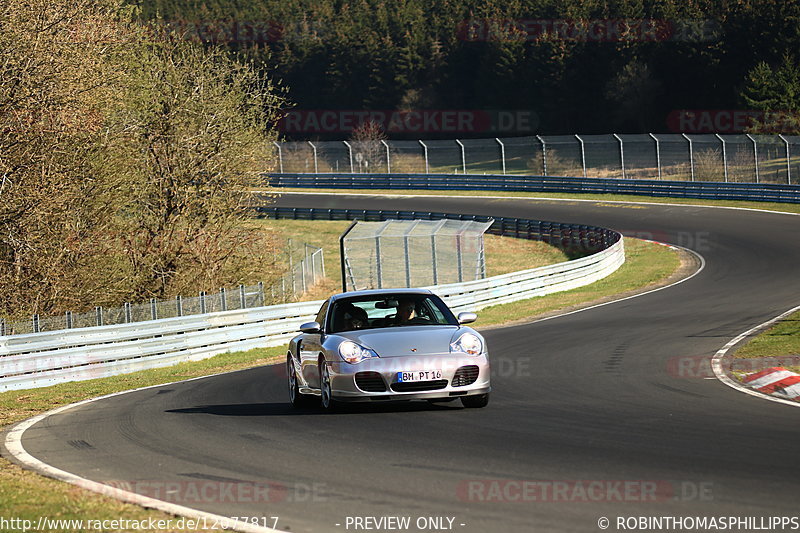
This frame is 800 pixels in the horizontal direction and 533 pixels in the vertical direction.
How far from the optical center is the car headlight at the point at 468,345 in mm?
11651

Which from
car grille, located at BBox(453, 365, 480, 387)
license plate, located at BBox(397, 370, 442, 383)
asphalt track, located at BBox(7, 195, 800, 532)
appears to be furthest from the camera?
car grille, located at BBox(453, 365, 480, 387)

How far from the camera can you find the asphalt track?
7121 mm

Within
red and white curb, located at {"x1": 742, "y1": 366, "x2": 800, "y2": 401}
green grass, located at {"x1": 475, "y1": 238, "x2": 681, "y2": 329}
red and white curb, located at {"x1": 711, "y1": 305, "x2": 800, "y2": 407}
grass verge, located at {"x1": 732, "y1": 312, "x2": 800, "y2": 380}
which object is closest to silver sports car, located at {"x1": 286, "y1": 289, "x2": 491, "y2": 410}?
red and white curb, located at {"x1": 711, "y1": 305, "x2": 800, "y2": 407}

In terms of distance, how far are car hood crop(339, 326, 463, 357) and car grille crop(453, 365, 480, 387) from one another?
253 millimetres

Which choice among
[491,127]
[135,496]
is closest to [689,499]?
[135,496]

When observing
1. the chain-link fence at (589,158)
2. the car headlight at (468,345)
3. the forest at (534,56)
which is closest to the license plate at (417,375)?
the car headlight at (468,345)

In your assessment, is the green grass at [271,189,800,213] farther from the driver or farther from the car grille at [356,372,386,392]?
the car grille at [356,372,386,392]

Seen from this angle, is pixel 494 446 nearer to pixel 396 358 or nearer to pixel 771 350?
pixel 396 358

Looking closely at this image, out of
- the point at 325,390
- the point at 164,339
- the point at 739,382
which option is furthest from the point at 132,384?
the point at 739,382

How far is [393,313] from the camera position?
42.4ft

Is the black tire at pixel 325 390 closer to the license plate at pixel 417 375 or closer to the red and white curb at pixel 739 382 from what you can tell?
the license plate at pixel 417 375

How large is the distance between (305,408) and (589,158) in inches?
3035

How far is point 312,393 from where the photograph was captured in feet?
41.9

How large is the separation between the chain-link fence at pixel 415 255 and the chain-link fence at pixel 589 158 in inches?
632
